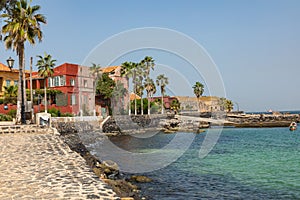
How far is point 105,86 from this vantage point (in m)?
59.0

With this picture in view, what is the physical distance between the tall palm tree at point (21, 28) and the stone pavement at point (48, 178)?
20.5 m

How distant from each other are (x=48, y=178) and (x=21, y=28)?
25530 mm

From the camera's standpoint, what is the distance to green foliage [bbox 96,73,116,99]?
58406mm

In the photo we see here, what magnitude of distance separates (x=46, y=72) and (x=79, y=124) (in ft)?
41.0

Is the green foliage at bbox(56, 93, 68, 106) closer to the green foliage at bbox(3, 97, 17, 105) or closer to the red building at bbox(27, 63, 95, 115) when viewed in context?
the red building at bbox(27, 63, 95, 115)

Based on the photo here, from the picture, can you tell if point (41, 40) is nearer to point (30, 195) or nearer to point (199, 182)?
point (199, 182)

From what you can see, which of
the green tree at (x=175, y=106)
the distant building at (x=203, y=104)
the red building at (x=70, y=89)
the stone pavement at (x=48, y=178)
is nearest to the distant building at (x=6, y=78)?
the red building at (x=70, y=89)

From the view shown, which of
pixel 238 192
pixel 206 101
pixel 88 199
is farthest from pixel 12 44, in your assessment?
pixel 206 101

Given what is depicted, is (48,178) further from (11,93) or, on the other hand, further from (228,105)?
(228,105)

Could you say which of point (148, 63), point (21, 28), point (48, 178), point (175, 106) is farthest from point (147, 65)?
point (48, 178)

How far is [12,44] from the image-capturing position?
3156 centimetres

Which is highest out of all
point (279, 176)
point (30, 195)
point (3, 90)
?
point (3, 90)

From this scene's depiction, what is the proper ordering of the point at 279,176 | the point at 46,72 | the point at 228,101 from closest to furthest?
the point at 279,176 → the point at 46,72 → the point at 228,101

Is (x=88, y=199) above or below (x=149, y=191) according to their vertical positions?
above
